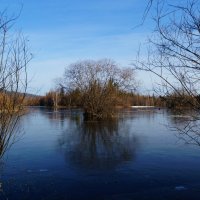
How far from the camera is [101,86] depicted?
122 ft

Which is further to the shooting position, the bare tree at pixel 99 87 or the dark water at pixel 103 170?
the bare tree at pixel 99 87

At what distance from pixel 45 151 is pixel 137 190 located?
6228 millimetres

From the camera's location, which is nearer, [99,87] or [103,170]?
[103,170]

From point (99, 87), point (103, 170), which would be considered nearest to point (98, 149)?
point (103, 170)

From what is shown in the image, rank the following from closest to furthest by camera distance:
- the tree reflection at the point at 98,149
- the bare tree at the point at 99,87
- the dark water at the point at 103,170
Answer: the dark water at the point at 103,170
the tree reflection at the point at 98,149
the bare tree at the point at 99,87

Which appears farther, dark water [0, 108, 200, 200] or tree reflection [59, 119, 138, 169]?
tree reflection [59, 119, 138, 169]

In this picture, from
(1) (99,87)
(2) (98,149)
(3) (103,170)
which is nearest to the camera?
(3) (103,170)

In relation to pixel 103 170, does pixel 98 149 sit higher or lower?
higher

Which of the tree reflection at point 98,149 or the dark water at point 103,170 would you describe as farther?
the tree reflection at point 98,149

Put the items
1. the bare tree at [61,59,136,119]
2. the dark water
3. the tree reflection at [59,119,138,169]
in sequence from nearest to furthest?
the dark water → the tree reflection at [59,119,138,169] → the bare tree at [61,59,136,119]

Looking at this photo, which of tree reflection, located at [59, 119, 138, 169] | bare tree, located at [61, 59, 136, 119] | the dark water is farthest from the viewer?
bare tree, located at [61, 59, 136, 119]

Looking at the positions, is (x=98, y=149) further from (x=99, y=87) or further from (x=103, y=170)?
(x=99, y=87)

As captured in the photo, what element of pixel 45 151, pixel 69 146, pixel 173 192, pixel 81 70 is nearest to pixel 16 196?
pixel 173 192

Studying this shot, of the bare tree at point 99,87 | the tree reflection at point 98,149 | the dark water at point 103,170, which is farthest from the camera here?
the bare tree at point 99,87
